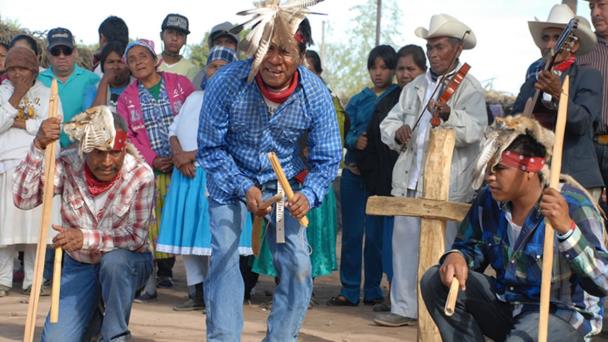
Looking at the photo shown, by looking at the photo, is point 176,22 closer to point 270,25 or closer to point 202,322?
point 202,322

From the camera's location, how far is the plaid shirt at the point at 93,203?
6.54m

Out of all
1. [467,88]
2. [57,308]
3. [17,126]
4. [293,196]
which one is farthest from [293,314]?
[17,126]

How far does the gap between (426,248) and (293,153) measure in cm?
96

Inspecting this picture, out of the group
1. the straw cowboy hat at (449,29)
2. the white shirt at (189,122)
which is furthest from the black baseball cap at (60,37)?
the straw cowboy hat at (449,29)

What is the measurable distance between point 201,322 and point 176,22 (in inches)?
128

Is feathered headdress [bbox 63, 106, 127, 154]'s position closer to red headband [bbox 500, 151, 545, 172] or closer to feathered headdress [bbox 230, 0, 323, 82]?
feathered headdress [bbox 230, 0, 323, 82]

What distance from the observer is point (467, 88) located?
814 cm

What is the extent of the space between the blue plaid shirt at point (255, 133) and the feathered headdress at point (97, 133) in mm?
500

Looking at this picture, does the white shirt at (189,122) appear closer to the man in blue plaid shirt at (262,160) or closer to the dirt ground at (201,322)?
the dirt ground at (201,322)

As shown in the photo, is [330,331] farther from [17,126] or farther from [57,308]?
[17,126]

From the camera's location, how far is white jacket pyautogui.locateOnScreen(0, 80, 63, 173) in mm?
9531

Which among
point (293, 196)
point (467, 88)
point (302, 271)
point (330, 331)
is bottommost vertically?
point (330, 331)

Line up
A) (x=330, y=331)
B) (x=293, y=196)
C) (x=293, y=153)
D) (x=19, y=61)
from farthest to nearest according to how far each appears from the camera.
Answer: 1. (x=19, y=61)
2. (x=330, y=331)
3. (x=293, y=153)
4. (x=293, y=196)

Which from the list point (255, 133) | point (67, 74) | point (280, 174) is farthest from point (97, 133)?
point (67, 74)
